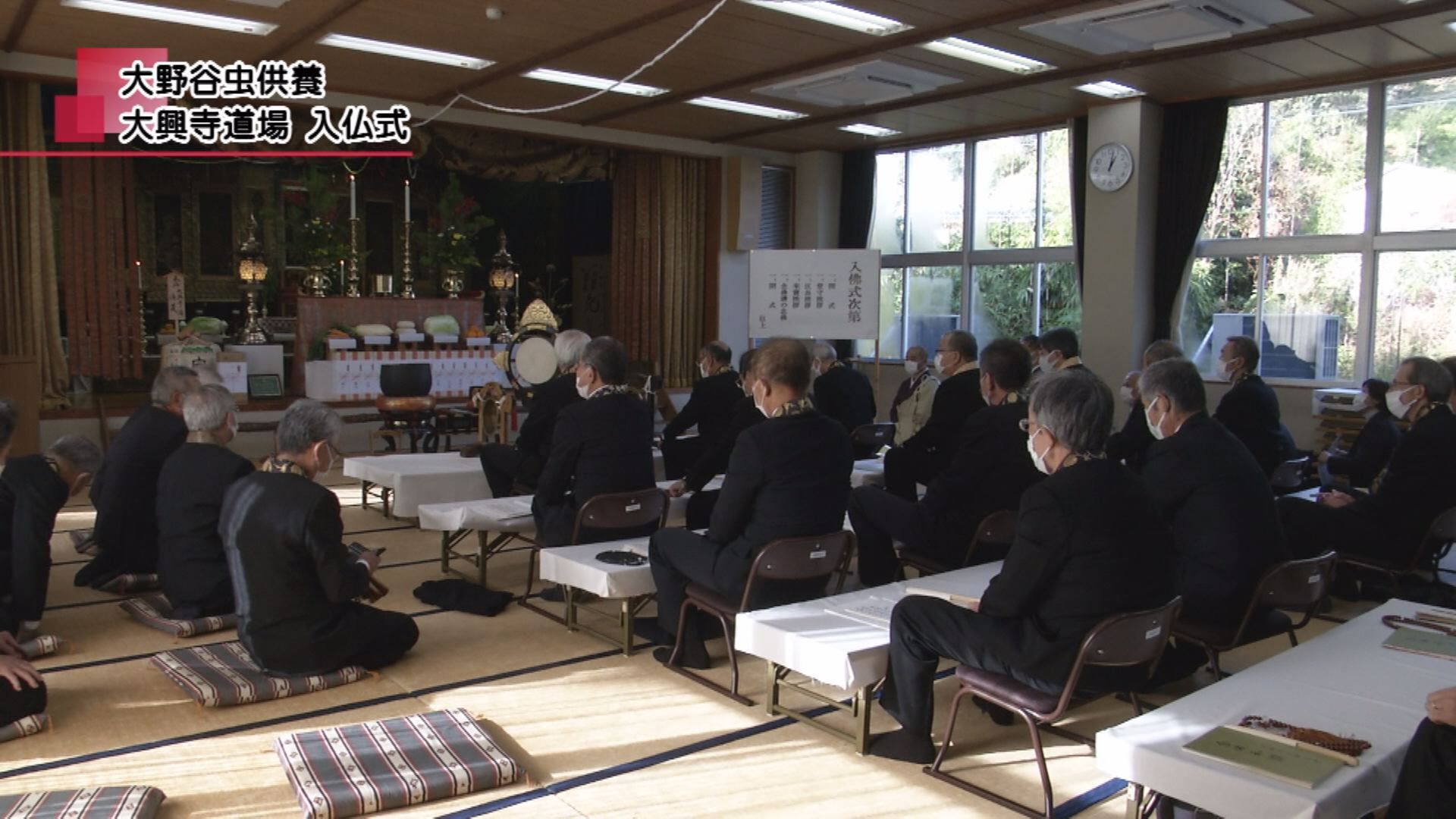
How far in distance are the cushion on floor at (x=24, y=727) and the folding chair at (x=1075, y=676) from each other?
275cm

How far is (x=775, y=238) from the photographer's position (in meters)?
12.4

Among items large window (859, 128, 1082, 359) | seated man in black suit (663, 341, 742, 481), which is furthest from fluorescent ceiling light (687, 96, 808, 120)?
seated man in black suit (663, 341, 742, 481)

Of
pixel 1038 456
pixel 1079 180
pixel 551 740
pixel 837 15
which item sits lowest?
pixel 551 740

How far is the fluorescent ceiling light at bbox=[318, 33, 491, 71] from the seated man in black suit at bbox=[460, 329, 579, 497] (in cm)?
327

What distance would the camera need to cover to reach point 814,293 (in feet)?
30.2

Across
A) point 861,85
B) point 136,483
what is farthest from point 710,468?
point 861,85

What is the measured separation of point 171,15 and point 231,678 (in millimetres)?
5139

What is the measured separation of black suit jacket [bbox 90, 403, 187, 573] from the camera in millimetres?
4676

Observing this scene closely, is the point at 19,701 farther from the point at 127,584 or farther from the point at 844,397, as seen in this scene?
the point at 844,397

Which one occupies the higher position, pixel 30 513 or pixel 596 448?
pixel 596 448

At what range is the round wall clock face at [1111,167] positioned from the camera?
29.7ft

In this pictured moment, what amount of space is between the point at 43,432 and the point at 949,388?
722cm

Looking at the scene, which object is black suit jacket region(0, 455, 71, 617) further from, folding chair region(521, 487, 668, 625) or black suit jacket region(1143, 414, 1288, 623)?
black suit jacket region(1143, 414, 1288, 623)

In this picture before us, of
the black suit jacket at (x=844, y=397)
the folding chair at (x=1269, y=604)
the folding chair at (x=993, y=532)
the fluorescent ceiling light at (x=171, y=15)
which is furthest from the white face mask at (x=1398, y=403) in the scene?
the fluorescent ceiling light at (x=171, y=15)
